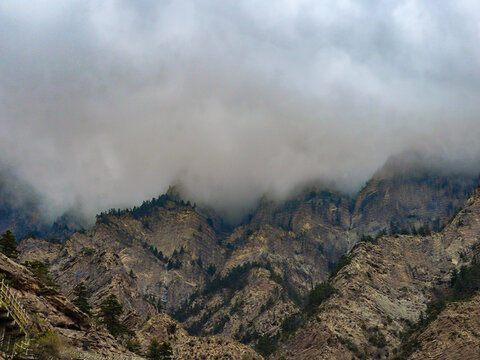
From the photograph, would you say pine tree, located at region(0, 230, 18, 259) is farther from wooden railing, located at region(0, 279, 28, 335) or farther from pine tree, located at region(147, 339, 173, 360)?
wooden railing, located at region(0, 279, 28, 335)

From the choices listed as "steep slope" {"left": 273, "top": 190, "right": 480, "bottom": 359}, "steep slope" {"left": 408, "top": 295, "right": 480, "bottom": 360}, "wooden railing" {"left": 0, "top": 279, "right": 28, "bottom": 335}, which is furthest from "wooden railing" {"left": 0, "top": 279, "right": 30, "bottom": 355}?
"steep slope" {"left": 273, "top": 190, "right": 480, "bottom": 359}

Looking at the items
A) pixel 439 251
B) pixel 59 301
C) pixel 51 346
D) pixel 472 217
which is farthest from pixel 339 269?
pixel 51 346

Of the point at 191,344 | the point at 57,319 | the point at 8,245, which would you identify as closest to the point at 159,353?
the point at 191,344

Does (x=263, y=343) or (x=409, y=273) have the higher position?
(x=409, y=273)

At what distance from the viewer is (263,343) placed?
172250mm

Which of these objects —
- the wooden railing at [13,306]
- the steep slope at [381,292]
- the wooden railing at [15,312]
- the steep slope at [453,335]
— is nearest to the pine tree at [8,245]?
the wooden railing at [13,306]

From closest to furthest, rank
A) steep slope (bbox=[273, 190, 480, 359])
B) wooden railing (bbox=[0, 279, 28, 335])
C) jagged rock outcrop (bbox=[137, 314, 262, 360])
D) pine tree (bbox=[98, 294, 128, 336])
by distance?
wooden railing (bbox=[0, 279, 28, 335]) → pine tree (bbox=[98, 294, 128, 336]) → jagged rock outcrop (bbox=[137, 314, 262, 360]) → steep slope (bbox=[273, 190, 480, 359])

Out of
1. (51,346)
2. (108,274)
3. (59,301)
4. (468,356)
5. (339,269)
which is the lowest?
(468,356)

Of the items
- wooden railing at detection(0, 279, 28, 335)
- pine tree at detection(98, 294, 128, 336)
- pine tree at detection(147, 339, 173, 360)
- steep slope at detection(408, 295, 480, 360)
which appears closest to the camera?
wooden railing at detection(0, 279, 28, 335)

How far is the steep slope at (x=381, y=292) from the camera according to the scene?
148 meters

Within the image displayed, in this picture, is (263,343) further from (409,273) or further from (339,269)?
(409,273)

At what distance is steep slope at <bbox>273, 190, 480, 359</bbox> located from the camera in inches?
5807

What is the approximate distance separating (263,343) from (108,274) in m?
59.8

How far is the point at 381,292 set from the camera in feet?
566
